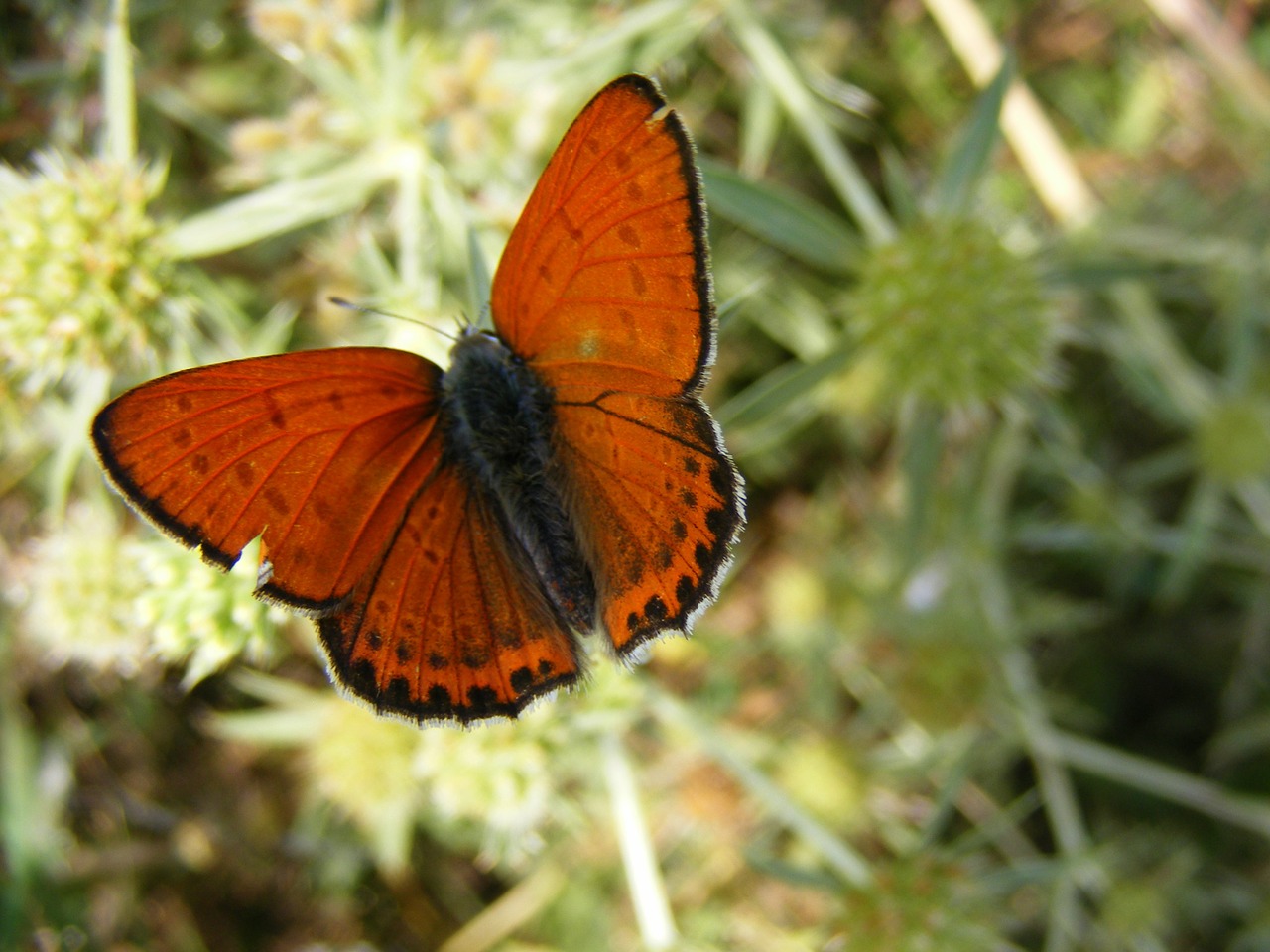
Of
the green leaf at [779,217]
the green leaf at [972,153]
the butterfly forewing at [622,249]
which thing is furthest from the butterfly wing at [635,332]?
the green leaf at [972,153]

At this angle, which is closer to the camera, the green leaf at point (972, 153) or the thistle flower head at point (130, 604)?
the thistle flower head at point (130, 604)

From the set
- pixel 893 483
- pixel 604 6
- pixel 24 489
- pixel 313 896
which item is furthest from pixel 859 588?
pixel 24 489

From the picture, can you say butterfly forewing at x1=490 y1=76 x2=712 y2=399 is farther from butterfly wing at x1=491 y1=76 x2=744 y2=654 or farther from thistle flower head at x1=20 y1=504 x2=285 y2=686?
thistle flower head at x1=20 y1=504 x2=285 y2=686

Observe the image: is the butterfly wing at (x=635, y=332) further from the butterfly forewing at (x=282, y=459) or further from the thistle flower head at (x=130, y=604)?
the thistle flower head at (x=130, y=604)

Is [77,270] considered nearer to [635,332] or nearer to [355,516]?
[355,516]

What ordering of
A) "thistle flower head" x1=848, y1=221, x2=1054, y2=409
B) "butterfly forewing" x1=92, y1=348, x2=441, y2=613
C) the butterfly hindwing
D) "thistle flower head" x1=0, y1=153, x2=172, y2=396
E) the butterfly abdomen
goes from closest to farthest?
"butterfly forewing" x1=92, y1=348, x2=441, y2=613 → the butterfly hindwing → the butterfly abdomen → "thistle flower head" x1=0, y1=153, x2=172, y2=396 → "thistle flower head" x1=848, y1=221, x2=1054, y2=409

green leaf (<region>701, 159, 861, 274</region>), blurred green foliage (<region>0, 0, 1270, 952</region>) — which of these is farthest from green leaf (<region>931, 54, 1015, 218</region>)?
green leaf (<region>701, 159, 861, 274</region>)

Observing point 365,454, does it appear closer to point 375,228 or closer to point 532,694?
point 532,694
